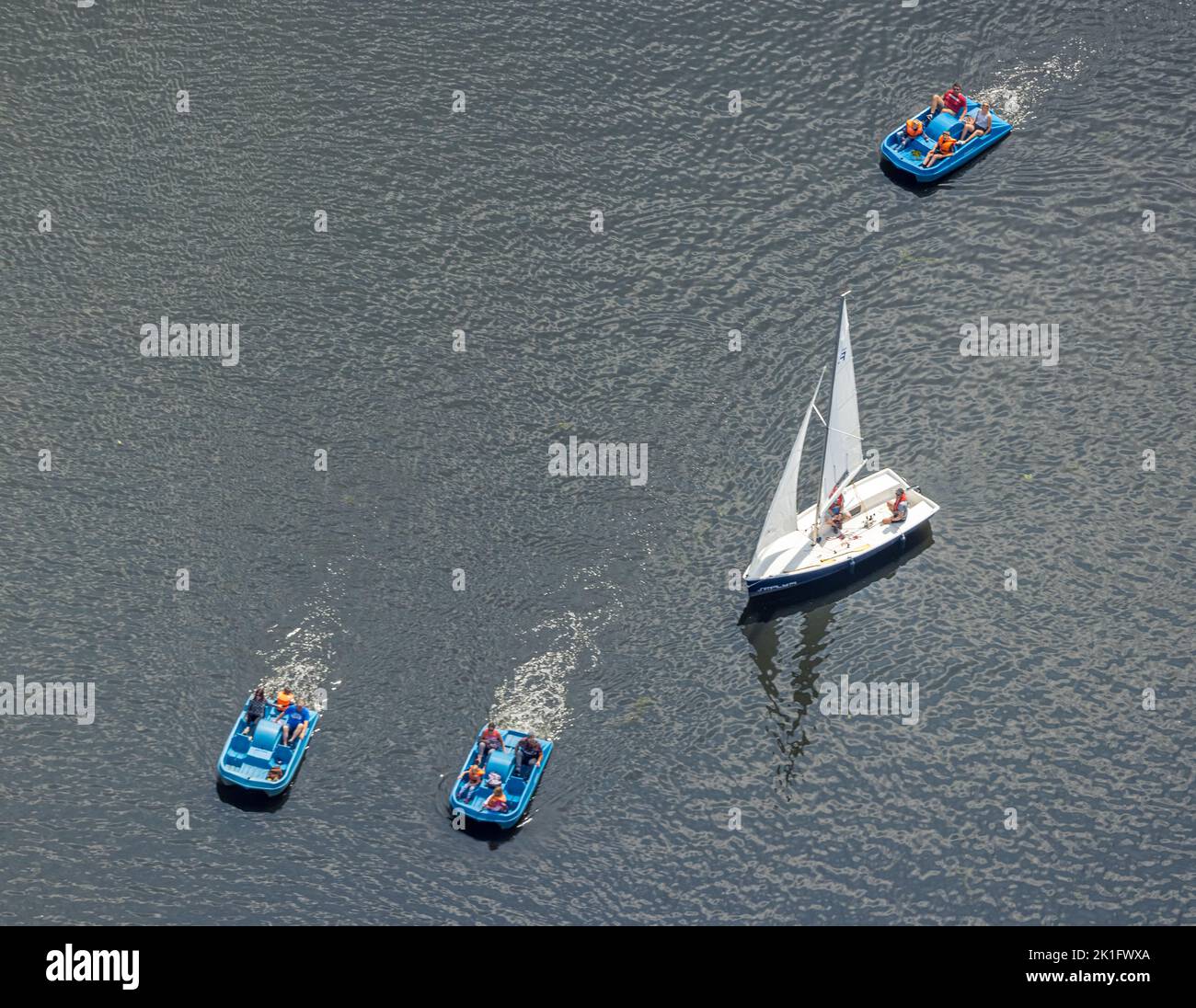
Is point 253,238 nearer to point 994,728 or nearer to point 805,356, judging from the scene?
point 805,356

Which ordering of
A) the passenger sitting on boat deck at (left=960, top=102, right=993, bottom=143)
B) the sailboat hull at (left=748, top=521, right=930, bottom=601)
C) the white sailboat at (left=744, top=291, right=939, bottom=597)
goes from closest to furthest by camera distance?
the white sailboat at (left=744, top=291, right=939, bottom=597)
the sailboat hull at (left=748, top=521, right=930, bottom=601)
the passenger sitting on boat deck at (left=960, top=102, right=993, bottom=143)

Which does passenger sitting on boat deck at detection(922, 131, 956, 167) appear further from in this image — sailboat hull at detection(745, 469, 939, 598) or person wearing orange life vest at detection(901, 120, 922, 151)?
sailboat hull at detection(745, 469, 939, 598)

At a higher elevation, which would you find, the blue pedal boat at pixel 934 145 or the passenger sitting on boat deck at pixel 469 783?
the blue pedal boat at pixel 934 145

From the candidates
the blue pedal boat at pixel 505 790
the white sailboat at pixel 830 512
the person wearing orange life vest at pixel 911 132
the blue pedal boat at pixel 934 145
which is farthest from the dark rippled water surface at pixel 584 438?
the person wearing orange life vest at pixel 911 132

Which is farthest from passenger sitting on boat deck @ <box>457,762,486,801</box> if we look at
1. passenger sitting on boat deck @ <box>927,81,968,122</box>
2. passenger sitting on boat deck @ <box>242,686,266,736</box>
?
passenger sitting on boat deck @ <box>927,81,968,122</box>

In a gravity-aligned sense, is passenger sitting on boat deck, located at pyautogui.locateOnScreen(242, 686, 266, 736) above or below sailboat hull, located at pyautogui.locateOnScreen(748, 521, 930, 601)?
below

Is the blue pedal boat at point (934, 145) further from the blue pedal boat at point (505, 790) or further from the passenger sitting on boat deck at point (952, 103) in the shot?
the blue pedal boat at point (505, 790)
